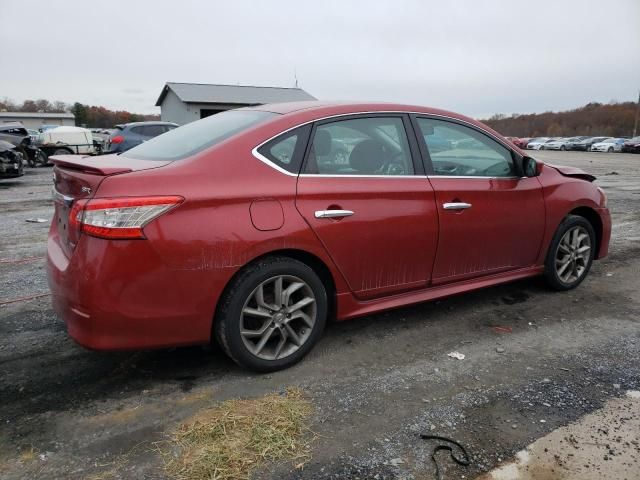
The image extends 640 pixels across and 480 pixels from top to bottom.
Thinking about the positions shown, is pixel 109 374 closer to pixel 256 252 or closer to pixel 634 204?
pixel 256 252

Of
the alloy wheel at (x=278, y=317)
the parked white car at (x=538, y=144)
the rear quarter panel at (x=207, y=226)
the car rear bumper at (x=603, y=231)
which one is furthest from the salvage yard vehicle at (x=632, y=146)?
the rear quarter panel at (x=207, y=226)

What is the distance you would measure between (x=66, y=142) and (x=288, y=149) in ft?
61.8

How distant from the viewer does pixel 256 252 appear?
2.88 m

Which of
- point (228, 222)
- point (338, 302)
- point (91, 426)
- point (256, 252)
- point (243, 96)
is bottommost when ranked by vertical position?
point (91, 426)

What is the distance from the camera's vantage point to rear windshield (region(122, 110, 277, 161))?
3107 mm

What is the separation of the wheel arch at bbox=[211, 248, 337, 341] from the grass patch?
543 mm

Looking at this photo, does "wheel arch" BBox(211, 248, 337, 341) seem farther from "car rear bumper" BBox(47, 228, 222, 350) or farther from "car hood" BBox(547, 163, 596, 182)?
"car hood" BBox(547, 163, 596, 182)

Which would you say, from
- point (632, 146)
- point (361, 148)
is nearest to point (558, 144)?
point (632, 146)

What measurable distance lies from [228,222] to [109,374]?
4.07 ft

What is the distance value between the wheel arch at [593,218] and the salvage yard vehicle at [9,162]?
13666mm

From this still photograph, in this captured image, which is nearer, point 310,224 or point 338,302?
point 310,224

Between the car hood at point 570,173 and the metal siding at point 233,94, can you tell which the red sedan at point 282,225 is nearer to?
the car hood at point 570,173

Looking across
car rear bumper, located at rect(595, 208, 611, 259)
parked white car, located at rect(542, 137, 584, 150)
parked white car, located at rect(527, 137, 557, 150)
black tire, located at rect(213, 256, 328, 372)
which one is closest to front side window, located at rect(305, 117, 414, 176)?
→ black tire, located at rect(213, 256, 328, 372)

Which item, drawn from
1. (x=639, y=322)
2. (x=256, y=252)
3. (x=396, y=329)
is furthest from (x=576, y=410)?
(x=256, y=252)
